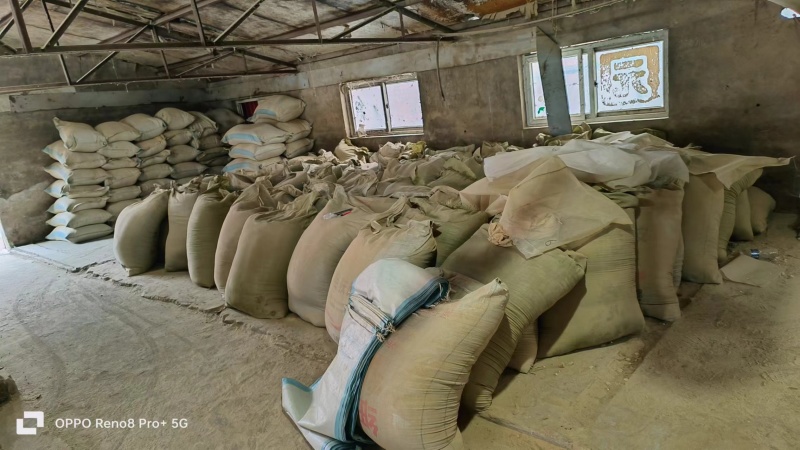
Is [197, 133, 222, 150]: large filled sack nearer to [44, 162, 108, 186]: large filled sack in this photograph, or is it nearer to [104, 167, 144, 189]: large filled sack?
[104, 167, 144, 189]: large filled sack

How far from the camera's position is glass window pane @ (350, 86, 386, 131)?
5.89 m

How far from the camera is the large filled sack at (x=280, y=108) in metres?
6.45

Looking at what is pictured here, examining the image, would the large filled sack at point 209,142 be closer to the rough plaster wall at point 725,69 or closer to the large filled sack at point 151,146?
the large filled sack at point 151,146

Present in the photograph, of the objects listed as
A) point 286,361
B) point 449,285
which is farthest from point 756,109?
point 286,361

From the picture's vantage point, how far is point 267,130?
6309 mm

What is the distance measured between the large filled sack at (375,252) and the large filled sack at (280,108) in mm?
4789

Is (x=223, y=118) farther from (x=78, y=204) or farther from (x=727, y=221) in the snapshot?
(x=727, y=221)

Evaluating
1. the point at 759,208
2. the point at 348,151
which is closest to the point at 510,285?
the point at 759,208

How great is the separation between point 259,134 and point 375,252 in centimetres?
483

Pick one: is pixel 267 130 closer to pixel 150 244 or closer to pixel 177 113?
pixel 177 113

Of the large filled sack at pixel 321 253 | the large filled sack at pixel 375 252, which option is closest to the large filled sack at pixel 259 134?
the large filled sack at pixel 321 253

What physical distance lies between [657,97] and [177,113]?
236 inches

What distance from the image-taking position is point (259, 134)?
20.5 ft

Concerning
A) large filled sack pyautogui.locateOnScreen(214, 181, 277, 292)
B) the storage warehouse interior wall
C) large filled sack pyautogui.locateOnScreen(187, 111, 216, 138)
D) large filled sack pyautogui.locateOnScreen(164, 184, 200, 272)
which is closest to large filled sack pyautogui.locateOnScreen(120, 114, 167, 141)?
large filled sack pyautogui.locateOnScreen(187, 111, 216, 138)
